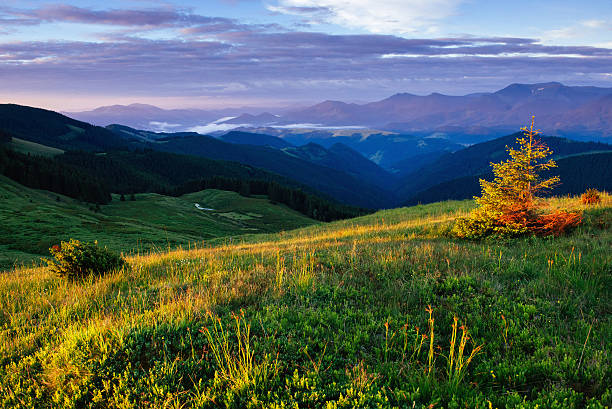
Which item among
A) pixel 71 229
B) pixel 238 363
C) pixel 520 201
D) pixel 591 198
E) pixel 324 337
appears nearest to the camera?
pixel 238 363

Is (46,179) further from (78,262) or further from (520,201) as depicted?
(520,201)

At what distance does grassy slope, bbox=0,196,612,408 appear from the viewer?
4125 mm

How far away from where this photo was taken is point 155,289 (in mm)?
7750

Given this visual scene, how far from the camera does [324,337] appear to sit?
5.23 meters

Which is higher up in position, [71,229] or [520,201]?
[520,201]

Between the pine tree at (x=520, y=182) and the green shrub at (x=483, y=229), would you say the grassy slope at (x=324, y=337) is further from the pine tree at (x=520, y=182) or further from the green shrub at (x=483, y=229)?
the pine tree at (x=520, y=182)

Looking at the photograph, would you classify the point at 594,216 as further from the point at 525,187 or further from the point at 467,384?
the point at 467,384

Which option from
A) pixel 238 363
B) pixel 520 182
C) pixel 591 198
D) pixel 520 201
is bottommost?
pixel 238 363

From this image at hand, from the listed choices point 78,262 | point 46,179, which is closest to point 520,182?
point 78,262

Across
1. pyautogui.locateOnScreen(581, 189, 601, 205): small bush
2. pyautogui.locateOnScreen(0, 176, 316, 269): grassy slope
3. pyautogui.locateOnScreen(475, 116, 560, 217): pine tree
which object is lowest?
pyautogui.locateOnScreen(0, 176, 316, 269): grassy slope

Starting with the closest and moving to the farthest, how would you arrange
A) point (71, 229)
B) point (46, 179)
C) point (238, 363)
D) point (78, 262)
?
point (238, 363) → point (78, 262) → point (71, 229) → point (46, 179)

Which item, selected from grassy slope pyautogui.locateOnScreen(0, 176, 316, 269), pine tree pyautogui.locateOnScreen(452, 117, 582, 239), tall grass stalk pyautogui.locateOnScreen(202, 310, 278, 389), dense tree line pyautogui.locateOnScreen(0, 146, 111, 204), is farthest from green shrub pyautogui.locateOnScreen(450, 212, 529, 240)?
dense tree line pyautogui.locateOnScreen(0, 146, 111, 204)

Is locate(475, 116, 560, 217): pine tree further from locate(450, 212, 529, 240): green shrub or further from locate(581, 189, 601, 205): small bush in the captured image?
locate(581, 189, 601, 205): small bush

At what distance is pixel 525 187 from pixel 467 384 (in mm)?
10813
